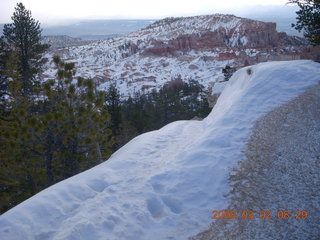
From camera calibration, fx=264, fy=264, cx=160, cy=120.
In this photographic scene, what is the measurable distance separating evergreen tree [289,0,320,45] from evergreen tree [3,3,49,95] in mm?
16532

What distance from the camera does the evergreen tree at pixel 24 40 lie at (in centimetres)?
1845

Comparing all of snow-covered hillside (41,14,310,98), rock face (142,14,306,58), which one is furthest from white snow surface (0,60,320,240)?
rock face (142,14,306,58)

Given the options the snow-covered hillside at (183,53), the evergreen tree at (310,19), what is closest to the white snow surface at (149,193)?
the evergreen tree at (310,19)

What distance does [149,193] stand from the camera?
532cm

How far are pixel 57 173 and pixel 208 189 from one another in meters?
6.78

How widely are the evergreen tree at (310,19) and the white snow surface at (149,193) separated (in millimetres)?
4985

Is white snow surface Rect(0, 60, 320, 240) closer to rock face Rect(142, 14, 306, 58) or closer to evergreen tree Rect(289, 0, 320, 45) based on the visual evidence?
evergreen tree Rect(289, 0, 320, 45)

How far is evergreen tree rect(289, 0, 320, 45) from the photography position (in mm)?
11670

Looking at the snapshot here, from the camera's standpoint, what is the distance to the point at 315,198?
14.7 feet

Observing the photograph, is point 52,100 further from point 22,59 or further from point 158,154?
point 22,59

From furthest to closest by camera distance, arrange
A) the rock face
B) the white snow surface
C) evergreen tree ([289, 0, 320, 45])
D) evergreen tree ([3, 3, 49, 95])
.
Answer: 1. the rock face
2. evergreen tree ([3, 3, 49, 95])
3. evergreen tree ([289, 0, 320, 45])
4. the white snow surface
